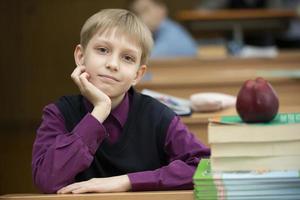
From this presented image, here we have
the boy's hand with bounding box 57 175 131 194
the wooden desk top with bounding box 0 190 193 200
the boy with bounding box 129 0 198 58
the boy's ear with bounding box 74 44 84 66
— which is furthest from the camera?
the boy with bounding box 129 0 198 58

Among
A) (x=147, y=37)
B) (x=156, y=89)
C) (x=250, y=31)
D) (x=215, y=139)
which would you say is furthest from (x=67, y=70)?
(x=215, y=139)

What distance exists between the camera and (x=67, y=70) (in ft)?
23.0

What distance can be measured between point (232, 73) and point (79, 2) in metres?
3.49

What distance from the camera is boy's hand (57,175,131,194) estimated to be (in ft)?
5.19

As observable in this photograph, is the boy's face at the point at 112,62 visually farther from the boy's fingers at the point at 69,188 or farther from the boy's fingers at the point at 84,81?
the boy's fingers at the point at 69,188

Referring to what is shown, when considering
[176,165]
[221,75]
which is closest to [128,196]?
[176,165]

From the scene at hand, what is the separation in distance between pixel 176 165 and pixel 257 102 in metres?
0.32

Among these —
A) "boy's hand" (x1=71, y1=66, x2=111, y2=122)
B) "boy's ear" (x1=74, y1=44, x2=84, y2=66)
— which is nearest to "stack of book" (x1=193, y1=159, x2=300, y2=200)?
"boy's hand" (x1=71, y1=66, x2=111, y2=122)

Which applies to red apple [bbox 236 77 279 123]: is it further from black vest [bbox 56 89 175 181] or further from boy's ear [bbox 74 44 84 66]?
boy's ear [bbox 74 44 84 66]

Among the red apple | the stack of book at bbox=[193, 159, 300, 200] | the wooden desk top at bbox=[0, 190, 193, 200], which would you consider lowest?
the wooden desk top at bbox=[0, 190, 193, 200]

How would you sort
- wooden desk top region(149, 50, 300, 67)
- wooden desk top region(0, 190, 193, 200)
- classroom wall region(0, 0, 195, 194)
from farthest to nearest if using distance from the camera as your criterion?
classroom wall region(0, 0, 195, 194)
wooden desk top region(149, 50, 300, 67)
wooden desk top region(0, 190, 193, 200)

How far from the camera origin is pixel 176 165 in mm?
1699

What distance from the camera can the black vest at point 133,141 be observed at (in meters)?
1.77

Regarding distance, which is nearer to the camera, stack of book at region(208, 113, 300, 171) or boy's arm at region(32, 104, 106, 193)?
stack of book at region(208, 113, 300, 171)
